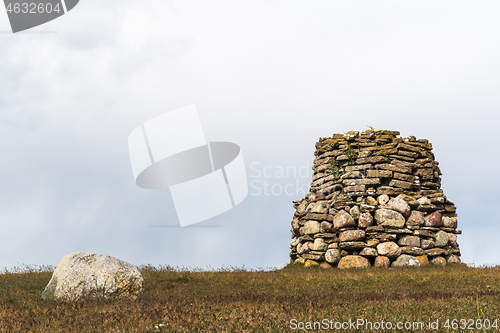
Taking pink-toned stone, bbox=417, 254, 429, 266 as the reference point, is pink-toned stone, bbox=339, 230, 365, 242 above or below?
above

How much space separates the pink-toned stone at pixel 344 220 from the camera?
17.2 meters

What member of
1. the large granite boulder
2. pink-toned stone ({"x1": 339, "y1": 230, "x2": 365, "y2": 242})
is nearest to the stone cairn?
pink-toned stone ({"x1": 339, "y1": 230, "x2": 365, "y2": 242})

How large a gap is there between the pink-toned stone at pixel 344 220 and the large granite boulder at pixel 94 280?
1009 cm

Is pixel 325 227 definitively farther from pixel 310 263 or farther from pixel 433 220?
pixel 433 220

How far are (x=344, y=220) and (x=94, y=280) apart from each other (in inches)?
430

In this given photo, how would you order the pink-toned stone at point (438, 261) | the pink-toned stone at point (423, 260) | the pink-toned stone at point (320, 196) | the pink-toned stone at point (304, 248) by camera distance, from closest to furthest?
the pink-toned stone at point (423, 260) < the pink-toned stone at point (438, 261) < the pink-toned stone at point (304, 248) < the pink-toned stone at point (320, 196)

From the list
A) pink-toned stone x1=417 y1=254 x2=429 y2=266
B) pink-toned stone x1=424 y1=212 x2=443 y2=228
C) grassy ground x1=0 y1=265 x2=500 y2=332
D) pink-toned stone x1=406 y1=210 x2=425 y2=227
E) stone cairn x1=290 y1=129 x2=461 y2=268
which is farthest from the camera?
pink-toned stone x1=424 y1=212 x2=443 y2=228

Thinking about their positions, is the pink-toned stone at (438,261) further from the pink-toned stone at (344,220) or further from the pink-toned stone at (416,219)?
the pink-toned stone at (344,220)

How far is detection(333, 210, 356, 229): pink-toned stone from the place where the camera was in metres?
17.2

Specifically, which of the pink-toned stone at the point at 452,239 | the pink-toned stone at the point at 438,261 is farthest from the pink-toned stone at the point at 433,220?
the pink-toned stone at the point at 438,261

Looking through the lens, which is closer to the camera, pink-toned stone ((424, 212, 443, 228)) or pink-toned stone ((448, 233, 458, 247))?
pink-toned stone ((424, 212, 443, 228))

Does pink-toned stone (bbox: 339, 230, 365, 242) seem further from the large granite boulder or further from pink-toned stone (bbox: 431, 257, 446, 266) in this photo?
the large granite boulder

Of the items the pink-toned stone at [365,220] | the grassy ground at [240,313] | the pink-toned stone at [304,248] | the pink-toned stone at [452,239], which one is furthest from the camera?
the pink-toned stone at [304,248]

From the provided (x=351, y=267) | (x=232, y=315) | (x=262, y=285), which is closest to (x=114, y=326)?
(x=232, y=315)
